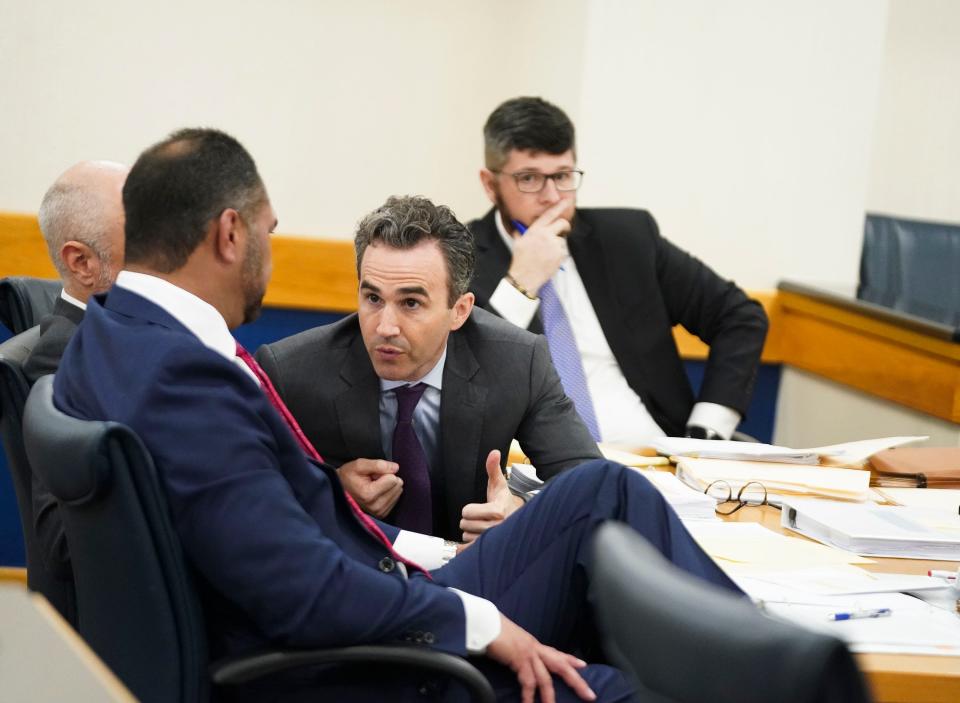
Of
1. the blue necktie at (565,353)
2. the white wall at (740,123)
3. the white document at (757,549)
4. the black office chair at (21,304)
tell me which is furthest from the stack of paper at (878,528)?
the white wall at (740,123)

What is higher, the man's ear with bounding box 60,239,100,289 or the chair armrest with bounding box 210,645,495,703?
the man's ear with bounding box 60,239,100,289

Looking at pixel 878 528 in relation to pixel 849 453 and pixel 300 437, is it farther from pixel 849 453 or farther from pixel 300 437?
pixel 300 437

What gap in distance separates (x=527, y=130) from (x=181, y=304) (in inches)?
71.9

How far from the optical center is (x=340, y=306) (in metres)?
4.13

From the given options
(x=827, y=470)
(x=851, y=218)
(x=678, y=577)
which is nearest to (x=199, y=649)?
(x=678, y=577)

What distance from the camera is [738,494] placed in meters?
2.28

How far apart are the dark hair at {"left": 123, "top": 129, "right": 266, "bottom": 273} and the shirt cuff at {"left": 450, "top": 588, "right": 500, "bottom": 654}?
65 centimetres

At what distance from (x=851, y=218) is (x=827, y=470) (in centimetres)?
212

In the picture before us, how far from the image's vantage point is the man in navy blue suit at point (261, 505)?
1.63m

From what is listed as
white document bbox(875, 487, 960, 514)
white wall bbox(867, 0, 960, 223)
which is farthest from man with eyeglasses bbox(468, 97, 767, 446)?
white wall bbox(867, 0, 960, 223)

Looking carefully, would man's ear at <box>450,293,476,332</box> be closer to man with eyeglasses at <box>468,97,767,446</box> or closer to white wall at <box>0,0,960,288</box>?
man with eyeglasses at <box>468,97,767,446</box>

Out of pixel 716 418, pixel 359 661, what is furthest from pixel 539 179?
pixel 359 661

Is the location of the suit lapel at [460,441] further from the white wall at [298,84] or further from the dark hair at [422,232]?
the white wall at [298,84]

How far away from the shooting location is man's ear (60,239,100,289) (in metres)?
2.51
